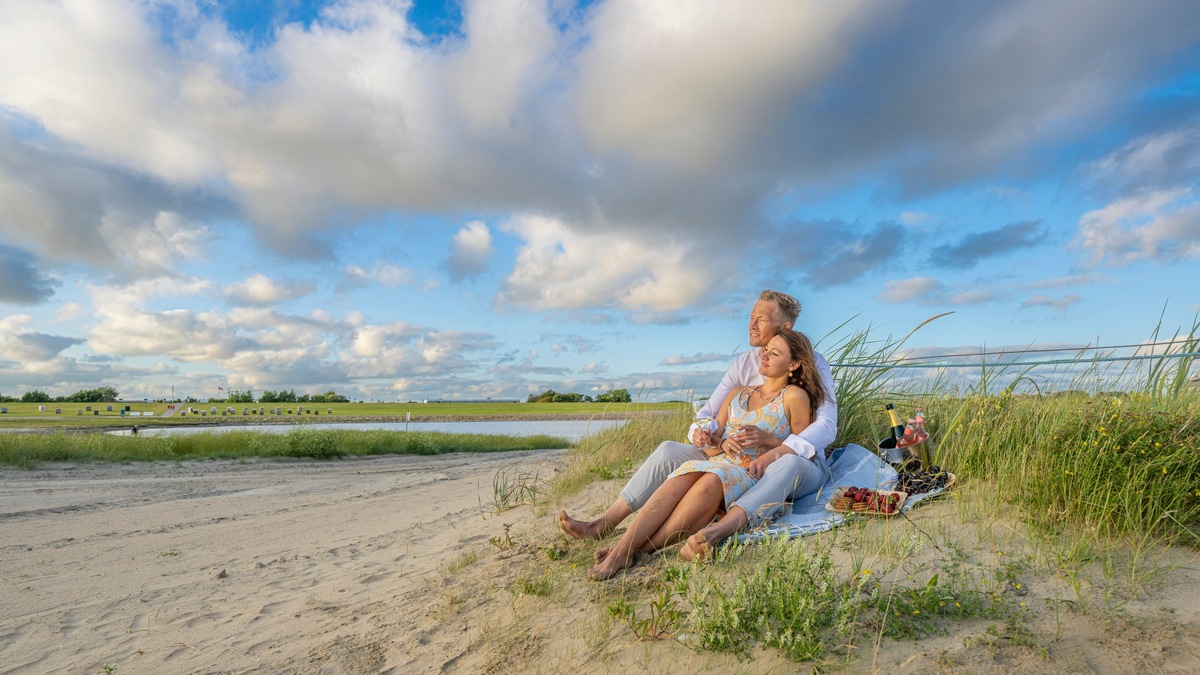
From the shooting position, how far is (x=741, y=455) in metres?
4.44

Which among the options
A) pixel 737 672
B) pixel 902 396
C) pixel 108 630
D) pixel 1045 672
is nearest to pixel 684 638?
pixel 737 672

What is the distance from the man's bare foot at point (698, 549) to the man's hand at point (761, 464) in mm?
704

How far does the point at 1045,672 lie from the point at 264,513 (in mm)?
9740

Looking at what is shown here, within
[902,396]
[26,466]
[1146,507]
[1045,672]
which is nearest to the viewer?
[1045,672]

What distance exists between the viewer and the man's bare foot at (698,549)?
11.9 feet

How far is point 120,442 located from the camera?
16.9 metres

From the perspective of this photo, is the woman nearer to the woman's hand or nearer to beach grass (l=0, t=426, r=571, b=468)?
the woman's hand

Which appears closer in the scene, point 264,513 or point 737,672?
point 737,672

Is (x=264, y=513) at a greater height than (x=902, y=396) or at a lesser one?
lesser

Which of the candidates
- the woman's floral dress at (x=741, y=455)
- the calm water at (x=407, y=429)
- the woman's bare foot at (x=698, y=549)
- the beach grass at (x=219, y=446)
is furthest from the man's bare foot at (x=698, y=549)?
the beach grass at (x=219, y=446)

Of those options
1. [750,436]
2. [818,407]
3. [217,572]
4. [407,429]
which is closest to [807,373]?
[818,407]

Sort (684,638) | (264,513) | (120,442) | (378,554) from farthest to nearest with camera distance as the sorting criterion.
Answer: (120,442)
(264,513)
(378,554)
(684,638)

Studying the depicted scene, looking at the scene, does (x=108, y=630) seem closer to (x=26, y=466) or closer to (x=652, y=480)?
(x=652, y=480)

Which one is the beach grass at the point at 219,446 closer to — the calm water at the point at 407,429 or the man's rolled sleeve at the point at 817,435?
the calm water at the point at 407,429
